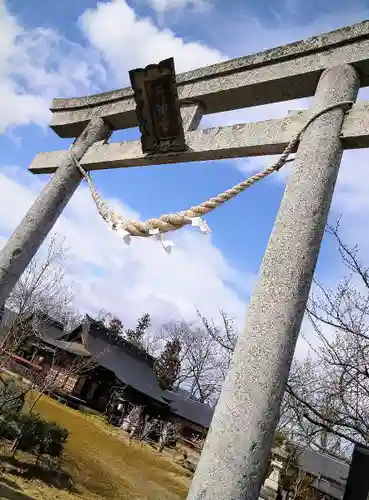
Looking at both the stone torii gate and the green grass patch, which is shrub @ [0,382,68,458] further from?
the stone torii gate

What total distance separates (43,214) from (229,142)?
1910mm

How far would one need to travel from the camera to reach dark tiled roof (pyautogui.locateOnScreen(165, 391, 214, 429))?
26469 mm

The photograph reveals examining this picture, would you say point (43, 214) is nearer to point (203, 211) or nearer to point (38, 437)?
point (203, 211)

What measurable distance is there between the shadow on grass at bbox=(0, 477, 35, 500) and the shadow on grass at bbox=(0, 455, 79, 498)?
1.18 metres

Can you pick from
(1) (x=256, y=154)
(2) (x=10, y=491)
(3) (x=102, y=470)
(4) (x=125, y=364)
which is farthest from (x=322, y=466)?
(1) (x=256, y=154)

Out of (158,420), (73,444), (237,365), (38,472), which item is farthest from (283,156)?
(158,420)

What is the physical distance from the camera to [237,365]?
5.54 ft

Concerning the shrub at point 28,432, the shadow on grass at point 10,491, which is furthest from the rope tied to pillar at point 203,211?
the shrub at point 28,432

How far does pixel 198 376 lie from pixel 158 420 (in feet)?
52.6

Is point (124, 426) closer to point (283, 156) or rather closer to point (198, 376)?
point (198, 376)

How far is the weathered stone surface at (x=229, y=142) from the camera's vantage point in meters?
2.15

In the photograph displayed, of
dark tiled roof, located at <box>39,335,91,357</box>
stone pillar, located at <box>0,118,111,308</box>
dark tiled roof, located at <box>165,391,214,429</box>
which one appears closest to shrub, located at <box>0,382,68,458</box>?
stone pillar, located at <box>0,118,111,308</box>

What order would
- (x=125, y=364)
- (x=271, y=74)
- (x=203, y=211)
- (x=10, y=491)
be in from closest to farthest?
(x=203, y=211)
(x=271, y=74)
(x=10, y=491)
(x=125, y=364)

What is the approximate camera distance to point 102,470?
1134 centimetres
